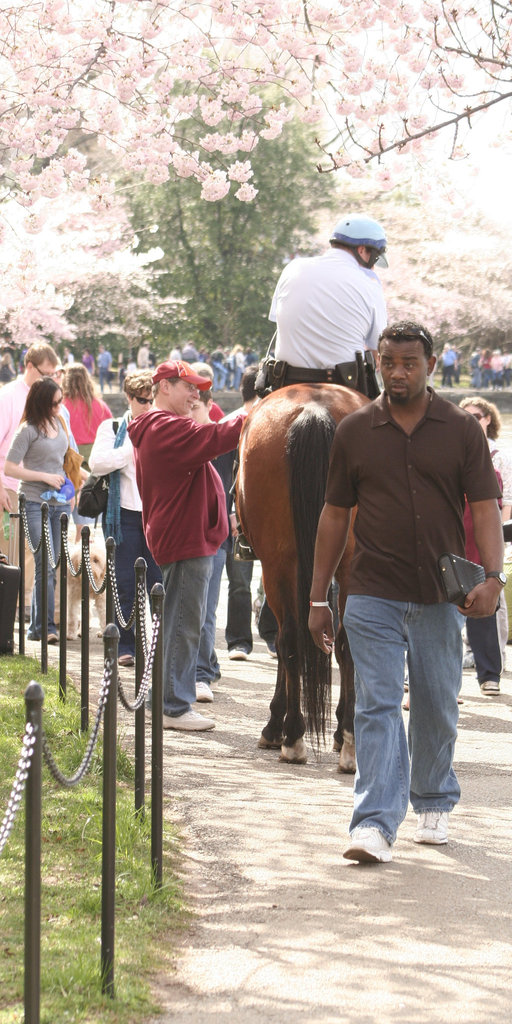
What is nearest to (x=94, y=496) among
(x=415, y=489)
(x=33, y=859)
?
(x=415, y=489)

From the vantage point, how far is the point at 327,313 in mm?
7402

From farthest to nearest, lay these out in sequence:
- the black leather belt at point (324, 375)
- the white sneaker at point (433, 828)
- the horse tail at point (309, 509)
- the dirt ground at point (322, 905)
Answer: the black leather belt at point (324, 375), the horse tail at point (309, 509), the white sneaker at point (433, 828), the dirt ground at point (322, 905)

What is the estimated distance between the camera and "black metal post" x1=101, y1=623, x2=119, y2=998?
13.6ft

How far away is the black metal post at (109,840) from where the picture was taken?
416cm

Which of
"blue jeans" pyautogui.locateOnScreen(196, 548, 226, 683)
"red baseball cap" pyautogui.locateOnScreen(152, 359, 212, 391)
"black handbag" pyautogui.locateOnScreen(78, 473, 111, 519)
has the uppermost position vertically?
"red baseball cap" pyautogui.locateOnScreen(152, 359, 212, 391)

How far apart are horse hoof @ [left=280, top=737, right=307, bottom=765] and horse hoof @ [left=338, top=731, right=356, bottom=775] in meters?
0.22

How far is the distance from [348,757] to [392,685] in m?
1.72

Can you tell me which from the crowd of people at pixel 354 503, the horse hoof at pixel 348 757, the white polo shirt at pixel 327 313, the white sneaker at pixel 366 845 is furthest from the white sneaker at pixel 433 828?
the white polo shirt at pixel 327 313

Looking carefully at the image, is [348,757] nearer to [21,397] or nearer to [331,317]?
[331,317]

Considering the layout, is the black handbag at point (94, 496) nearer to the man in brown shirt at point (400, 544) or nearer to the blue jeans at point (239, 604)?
the blue jeans at point (239, 604)

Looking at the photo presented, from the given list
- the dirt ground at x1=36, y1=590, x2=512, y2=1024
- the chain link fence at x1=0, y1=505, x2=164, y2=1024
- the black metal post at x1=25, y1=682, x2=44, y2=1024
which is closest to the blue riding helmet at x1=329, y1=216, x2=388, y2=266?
the chain link fence at x1=0, y1=505, x2=164, y2=1024

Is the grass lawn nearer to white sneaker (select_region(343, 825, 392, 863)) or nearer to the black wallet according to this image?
white sneaker (select_region(343, 825, 392, 863))

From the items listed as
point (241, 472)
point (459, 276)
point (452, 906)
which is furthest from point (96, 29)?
point (459, 276)

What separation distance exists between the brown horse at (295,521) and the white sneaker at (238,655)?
11.0ft
